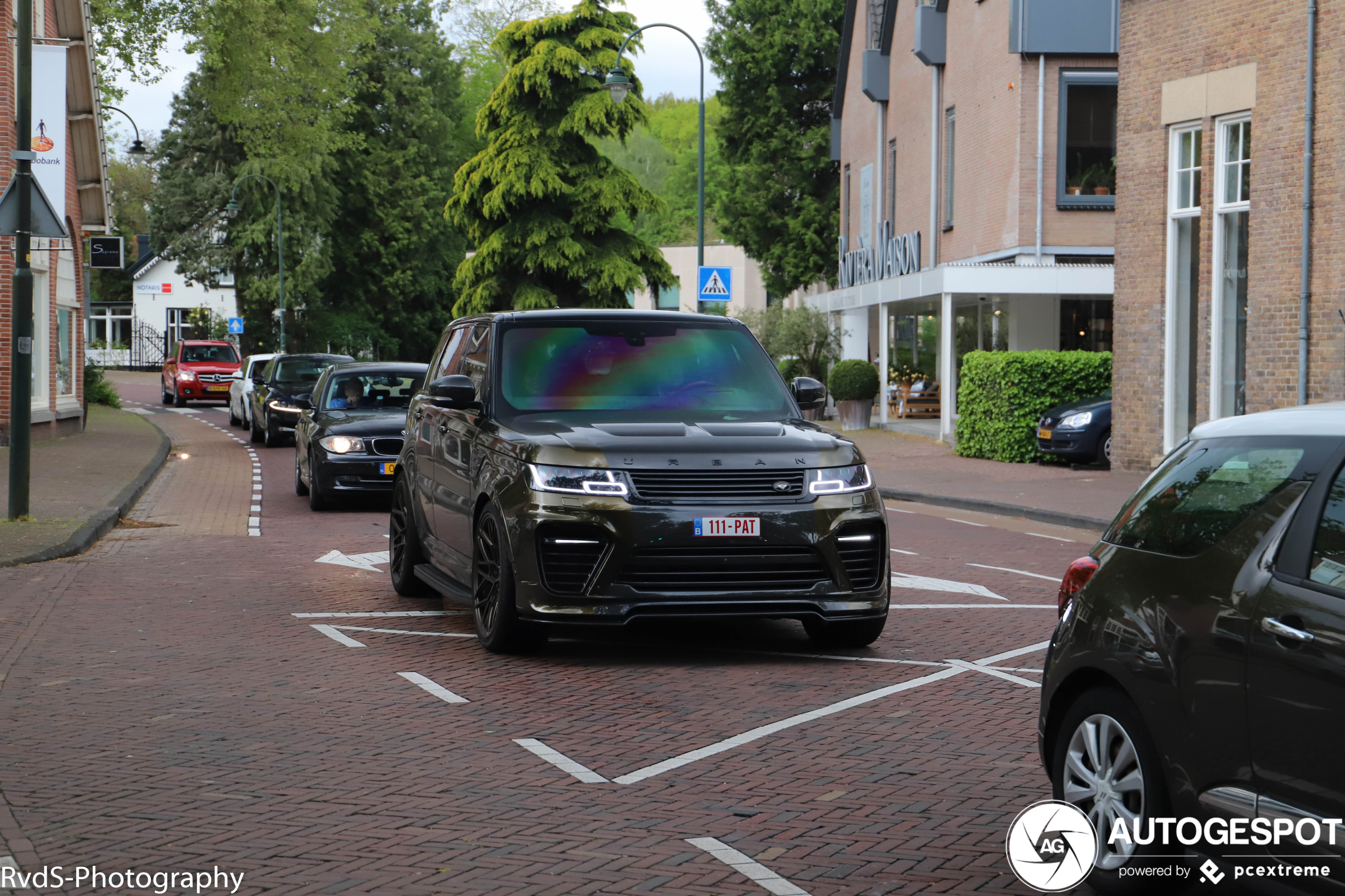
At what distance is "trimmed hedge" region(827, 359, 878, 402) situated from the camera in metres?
33.4

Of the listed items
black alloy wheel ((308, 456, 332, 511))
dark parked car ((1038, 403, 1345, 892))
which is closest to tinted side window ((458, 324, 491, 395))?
dark parked car ((1038, 403, 1345, 892))

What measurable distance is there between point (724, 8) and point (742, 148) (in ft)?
15.2

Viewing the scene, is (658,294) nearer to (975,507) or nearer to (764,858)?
(975,507)

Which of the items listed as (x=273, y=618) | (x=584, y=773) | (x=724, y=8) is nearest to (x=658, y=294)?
(x=724, y=8)

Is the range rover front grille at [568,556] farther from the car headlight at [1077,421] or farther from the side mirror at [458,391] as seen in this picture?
the car headlight at [1077,421]

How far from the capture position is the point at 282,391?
29703 mm

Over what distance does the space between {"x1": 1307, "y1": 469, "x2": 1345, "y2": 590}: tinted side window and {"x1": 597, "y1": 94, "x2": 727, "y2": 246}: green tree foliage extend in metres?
81.1

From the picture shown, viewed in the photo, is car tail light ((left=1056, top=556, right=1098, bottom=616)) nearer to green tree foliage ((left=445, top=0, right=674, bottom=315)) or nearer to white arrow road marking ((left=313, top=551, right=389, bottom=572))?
white arrow road marking ((left=313, top=551, right=389, bottom=572))

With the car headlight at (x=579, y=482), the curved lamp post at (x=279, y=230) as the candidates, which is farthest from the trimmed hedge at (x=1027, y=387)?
the curved lamp post at (x=279, y=230)

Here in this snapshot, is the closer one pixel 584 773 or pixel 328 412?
pixel 584 773

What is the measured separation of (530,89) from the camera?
46.0 meters

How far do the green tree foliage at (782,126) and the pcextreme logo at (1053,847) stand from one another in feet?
157

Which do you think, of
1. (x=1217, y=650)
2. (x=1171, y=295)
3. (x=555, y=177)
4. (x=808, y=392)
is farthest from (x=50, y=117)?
(x=555, y=177)

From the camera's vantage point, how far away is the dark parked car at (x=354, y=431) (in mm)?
16984
